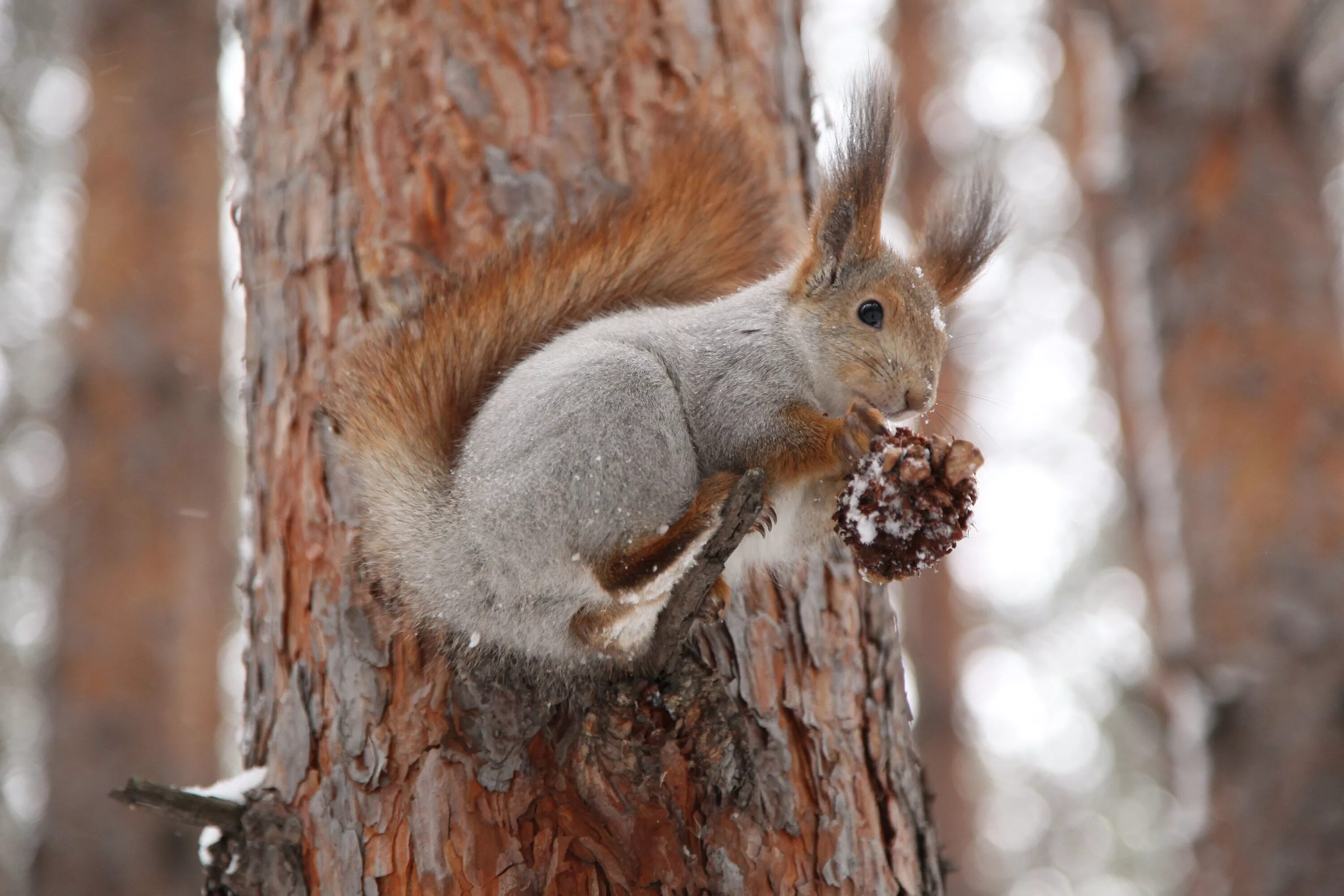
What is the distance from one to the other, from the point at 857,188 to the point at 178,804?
0.92m

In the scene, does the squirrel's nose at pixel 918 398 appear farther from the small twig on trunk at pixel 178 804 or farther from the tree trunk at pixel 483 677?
the small twig on trunk at pixel 178 804

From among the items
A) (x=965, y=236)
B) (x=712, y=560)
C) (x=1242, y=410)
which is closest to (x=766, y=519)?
(x=712, y=560)

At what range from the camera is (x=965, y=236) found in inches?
49.3

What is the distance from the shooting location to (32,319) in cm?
557

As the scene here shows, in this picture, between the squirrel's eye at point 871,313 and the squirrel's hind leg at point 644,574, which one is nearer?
the squirrel's hind leg at point 644,574

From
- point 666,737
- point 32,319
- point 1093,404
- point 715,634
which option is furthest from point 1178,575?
point 32,319

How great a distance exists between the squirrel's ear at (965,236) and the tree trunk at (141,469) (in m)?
2.38

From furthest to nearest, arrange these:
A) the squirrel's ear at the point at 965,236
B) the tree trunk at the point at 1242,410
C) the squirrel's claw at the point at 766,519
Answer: the tree trunk at the point at 1242,410
the squirrel's ear at the point at 965,236
the squirrel's claw at the point at 766,519

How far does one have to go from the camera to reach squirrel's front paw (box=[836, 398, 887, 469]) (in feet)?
3.19

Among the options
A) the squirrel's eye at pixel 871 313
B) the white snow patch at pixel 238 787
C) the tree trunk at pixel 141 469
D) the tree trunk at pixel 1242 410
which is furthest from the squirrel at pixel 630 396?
the tree trunk at pixel 141 469

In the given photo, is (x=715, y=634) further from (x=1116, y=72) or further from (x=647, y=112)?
(x=1116, y=72)

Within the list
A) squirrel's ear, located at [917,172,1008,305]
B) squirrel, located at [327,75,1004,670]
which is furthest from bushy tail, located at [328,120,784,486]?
squirrel's ear, located at [917,172,1008,305]

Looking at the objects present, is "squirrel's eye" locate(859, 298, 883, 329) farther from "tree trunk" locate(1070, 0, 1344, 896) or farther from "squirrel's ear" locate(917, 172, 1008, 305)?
"tree trunk" locate(1070, 0, 1344, 896)

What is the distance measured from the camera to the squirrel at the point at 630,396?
99 cm
